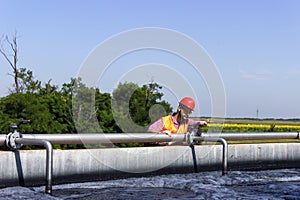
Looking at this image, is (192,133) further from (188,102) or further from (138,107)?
(138,107)

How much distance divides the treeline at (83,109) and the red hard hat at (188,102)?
0.35 m

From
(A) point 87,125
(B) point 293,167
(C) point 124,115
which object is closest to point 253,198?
(C) point 124,115

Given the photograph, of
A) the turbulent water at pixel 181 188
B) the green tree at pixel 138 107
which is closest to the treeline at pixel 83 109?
the green tree at pixel 138 107

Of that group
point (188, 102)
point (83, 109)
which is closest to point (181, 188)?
point (188, 102)

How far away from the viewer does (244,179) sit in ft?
20.4

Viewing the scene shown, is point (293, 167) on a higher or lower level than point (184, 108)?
lower

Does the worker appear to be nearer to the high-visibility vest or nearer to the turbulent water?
the high-visibility vest

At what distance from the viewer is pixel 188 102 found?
6.64 meters

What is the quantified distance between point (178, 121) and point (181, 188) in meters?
1.74

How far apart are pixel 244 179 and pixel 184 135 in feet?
3.02

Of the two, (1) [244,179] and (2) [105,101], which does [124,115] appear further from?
(2) [105,101]

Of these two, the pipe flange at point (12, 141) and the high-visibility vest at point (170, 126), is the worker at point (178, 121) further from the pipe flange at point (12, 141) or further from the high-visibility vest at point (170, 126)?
the pipe flange at point (12, 141)

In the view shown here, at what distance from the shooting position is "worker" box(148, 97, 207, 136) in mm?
6707

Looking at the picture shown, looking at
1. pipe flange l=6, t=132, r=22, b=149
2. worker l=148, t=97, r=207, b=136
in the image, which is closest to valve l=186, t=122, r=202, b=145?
worker l=148, t=97, r=207, b=136
